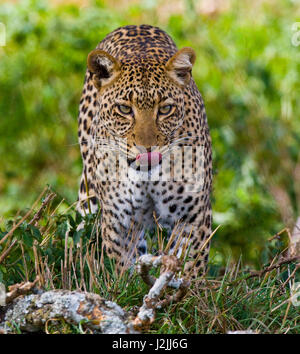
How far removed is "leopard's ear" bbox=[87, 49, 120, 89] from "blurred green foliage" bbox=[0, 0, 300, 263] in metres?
3.62

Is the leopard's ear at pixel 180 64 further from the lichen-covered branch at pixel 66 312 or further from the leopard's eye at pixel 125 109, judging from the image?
the lichen-covered branch at pixel 66 312

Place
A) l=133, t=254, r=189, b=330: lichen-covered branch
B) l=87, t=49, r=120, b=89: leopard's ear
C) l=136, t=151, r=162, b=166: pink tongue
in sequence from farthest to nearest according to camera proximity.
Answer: l=87, t=49, r=120, b=89: leopard's ear → l=136, t=151, r=162, b=166: pink tongue → l=133, t=254, r=189, b=330: lichen-covered branch

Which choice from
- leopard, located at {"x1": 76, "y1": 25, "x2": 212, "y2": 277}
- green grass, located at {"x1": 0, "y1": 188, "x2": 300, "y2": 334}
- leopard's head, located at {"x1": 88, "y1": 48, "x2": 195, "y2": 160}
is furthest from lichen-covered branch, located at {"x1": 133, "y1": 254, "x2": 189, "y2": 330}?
leopard's head, located at {"x1": 88, "y1": 48, "x2": 195, "y2": 160}

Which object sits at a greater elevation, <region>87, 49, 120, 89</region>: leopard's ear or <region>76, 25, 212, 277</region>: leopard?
<region>87, 49, 120, 89</region>: leopard's ear

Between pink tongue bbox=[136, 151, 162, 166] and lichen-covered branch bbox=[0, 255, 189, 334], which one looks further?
pink tongue bbox=[136, 151, 162, 166]

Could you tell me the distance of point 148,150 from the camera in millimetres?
5449

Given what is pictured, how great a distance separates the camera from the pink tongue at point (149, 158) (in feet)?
18.0

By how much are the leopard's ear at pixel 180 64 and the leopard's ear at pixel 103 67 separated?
1.38 feet

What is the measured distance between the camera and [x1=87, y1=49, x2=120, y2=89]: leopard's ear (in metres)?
5.71

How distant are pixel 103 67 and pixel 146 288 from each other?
1.95 m

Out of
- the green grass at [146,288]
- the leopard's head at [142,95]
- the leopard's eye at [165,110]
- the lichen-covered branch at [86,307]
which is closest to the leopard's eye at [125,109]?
the leopard's head at [142,95]

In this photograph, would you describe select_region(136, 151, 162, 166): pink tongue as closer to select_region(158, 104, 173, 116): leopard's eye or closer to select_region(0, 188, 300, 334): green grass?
select_region(158, 104, 173, 116): leopard's eye

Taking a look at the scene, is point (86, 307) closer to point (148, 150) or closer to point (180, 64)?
point (148, 150)
